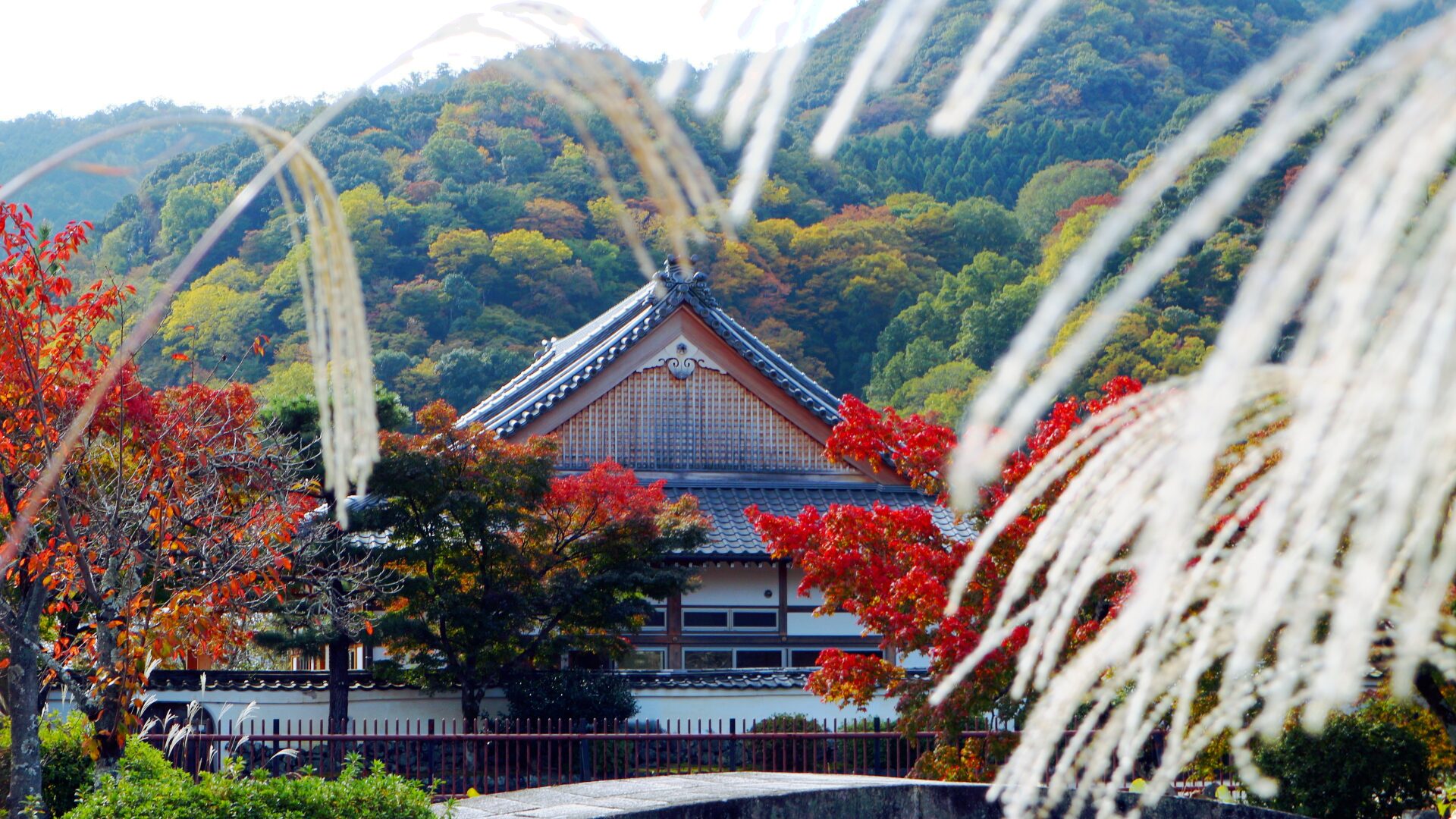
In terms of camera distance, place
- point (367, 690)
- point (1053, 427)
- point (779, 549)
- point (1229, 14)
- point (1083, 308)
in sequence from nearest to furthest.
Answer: point (1053, 427)
point (779, 549)
point (367, 690)
point (1083, 308)
point (1229, 14)

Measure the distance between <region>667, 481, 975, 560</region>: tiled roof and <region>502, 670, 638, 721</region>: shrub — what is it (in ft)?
10.3

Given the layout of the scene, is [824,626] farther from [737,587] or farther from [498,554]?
[498,554]

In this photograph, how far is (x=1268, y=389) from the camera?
115 cm

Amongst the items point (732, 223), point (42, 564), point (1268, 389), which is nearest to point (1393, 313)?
point (1268, 389)

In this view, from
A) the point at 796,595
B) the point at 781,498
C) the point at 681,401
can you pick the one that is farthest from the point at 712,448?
the point at 796,595

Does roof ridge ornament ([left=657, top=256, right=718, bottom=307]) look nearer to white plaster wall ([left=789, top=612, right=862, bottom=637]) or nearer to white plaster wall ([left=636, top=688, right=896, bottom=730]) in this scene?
white plaster wall ([left=789, top=612, right=862, bottom=637])

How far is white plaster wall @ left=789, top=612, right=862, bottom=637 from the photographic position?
16.5 meters

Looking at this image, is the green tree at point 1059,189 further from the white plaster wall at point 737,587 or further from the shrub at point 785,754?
the shrub at point 785,754

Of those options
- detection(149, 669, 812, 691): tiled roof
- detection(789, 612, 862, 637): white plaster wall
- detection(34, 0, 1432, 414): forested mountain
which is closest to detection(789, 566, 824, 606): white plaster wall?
detection(789, 612, 862, 637): white plaster wall

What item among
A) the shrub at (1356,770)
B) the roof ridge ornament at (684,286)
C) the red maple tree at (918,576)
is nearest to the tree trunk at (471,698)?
the red maple tree at (918,576)

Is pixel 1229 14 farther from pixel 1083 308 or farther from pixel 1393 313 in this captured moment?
pixel 1393 313

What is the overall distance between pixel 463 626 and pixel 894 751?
478 centimetres

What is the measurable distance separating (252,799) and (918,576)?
4157 mm

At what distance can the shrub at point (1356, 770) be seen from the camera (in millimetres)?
8641
